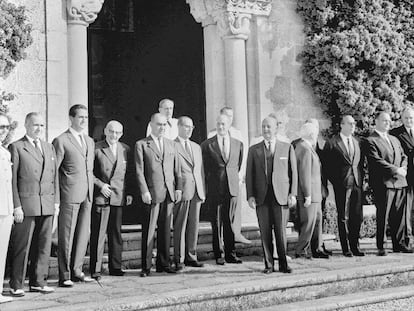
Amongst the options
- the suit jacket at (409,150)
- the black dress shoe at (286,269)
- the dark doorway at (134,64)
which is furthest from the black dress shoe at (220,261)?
the dark doorway at (134,64)

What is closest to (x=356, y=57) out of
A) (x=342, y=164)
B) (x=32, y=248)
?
(x=342, y=164)

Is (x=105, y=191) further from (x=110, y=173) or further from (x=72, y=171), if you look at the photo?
(x=72, y=171)

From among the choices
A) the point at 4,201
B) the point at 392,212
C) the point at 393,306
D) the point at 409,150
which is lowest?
the point at 393,306

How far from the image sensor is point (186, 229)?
7094 millimetres

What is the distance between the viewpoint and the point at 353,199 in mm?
7746

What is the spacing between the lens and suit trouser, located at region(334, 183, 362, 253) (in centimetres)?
770

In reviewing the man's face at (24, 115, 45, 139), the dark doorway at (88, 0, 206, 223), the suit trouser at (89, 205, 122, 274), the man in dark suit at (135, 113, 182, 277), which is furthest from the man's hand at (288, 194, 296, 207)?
the dark doorway at (88, 0, 206, 223)

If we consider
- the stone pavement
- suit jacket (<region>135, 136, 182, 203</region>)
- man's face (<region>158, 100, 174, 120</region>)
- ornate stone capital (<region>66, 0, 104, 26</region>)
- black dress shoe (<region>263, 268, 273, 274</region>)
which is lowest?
the stone pavement

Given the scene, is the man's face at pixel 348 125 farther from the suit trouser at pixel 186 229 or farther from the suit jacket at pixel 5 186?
the suit jacket at pixel 5 186

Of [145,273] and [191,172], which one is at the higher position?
[191,172]

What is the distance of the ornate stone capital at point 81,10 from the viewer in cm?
796

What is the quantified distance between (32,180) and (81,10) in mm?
3026

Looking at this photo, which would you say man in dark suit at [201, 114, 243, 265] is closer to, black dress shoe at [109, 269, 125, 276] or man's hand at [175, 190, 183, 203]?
man's hand at [175, 190, 183, 203]

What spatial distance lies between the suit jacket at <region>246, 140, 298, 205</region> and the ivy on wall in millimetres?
3413
